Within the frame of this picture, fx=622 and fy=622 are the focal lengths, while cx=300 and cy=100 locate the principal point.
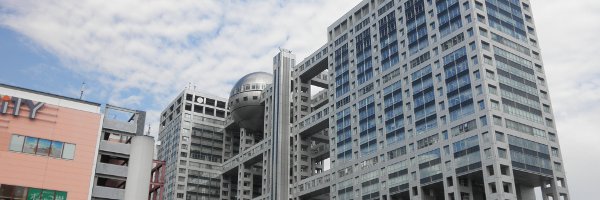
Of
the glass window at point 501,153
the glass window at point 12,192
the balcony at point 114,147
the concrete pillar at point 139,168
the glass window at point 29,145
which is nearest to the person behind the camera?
the glass window at point 12,192

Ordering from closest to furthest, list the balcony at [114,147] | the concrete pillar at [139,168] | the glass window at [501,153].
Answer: the concrete pillar at [139,168], the balcony at [114,147], the glass window at [501,153]

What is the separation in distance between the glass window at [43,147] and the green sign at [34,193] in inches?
165

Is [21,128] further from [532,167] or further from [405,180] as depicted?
[532,167]

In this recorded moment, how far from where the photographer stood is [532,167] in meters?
100

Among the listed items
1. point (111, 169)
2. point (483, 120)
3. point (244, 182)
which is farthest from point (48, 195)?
point (244, 182)

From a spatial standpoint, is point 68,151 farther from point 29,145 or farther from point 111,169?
point 111,169

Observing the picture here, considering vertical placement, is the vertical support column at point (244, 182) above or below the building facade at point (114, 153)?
above

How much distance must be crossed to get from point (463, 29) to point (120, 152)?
62.7 m

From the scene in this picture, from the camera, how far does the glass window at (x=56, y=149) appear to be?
69.9m

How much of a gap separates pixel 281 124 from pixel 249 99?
22509mm

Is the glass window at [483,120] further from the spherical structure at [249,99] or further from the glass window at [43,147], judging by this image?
the spherical structure at [249,99]

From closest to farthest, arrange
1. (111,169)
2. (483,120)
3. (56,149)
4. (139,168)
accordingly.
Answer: (56,149), (111,169), (139,168), (483,120)

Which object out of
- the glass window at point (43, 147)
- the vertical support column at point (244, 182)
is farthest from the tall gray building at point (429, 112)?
the glass window at point (43, 147)

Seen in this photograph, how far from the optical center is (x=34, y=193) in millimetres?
67125
